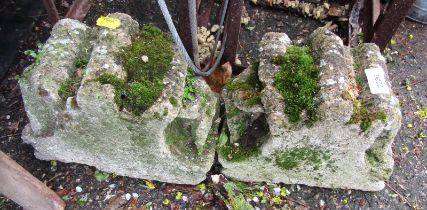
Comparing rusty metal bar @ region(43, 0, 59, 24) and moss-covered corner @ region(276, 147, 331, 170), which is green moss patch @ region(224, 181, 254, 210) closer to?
moss-covered corner @ region(276, 147, 331, 170)

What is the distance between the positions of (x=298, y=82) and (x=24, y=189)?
6.11 feet

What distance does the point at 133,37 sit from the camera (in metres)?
→ 2.83

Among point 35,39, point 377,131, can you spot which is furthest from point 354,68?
point 35,39

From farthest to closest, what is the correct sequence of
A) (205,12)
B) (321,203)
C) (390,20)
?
(205,12) → (390,20) → (321,203)

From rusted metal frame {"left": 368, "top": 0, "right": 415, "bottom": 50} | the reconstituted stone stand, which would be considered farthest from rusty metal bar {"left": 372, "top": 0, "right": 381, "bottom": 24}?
the reconstituted stone stand

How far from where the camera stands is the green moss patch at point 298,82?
2512mm

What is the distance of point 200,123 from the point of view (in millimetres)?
2740

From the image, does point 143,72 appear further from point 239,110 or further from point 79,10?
point 79,10

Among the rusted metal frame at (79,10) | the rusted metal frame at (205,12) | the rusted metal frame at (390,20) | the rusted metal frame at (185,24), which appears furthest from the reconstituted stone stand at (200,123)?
the rusted metal frame at (205,12)

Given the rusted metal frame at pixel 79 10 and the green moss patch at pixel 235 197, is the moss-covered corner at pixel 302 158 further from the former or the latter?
the rusted metal frame at pixel 79 10

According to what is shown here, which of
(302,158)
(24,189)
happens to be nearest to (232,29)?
(302,158)

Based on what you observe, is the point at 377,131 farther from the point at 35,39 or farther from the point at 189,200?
the point at 35,39

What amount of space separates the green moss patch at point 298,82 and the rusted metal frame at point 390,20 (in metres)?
1.03

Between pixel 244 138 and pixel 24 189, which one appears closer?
pixel 24 189
